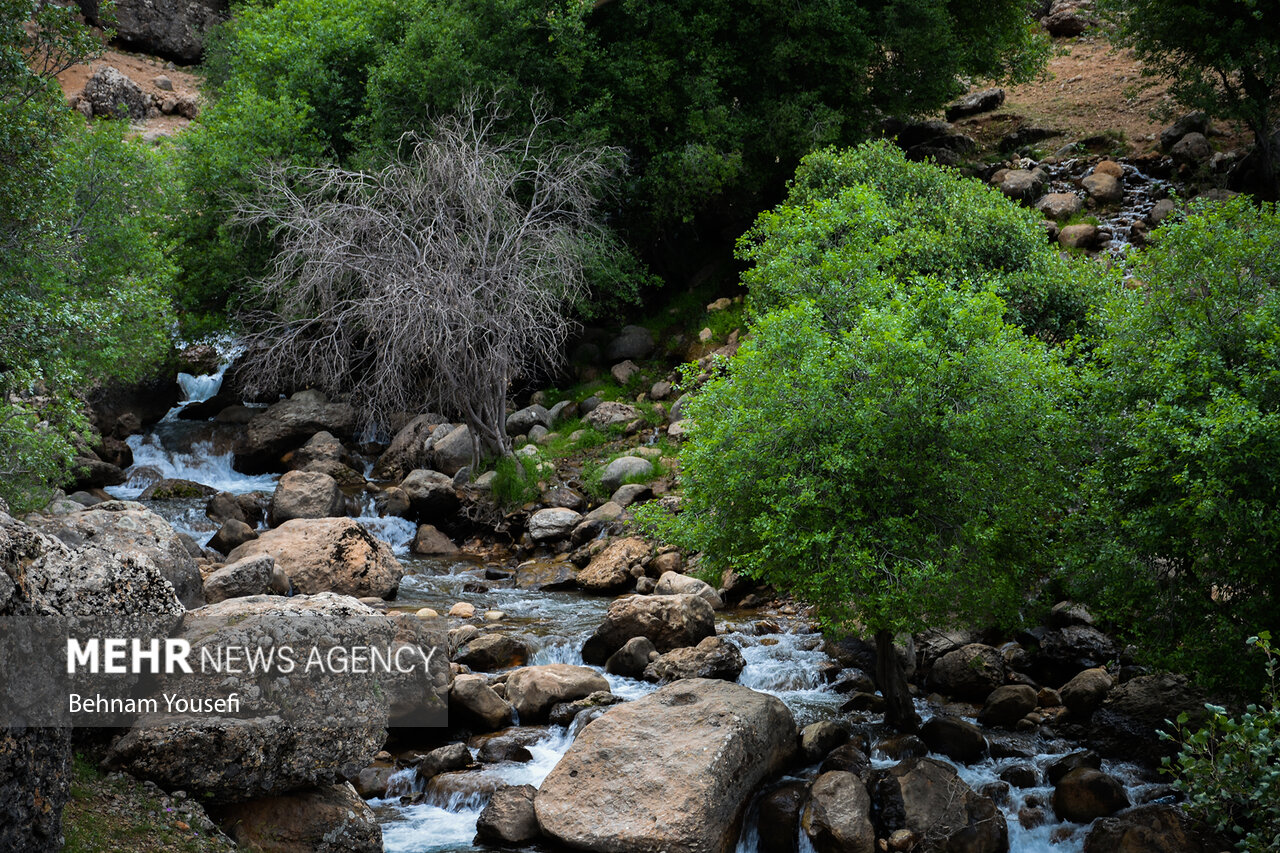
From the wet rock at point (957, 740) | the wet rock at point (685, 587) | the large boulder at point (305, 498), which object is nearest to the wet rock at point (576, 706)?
the wet rock at point (685, 587)

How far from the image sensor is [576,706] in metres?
11.1

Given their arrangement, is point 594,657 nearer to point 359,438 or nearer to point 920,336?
point 920,336

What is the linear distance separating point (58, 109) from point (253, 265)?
12.5m

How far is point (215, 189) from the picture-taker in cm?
2452

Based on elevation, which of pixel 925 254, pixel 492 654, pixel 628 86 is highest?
pixel 628 86

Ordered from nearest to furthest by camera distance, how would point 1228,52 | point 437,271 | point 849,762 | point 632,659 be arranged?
point 849,762 < point 632,659 < point 437,271 < point 1228,52

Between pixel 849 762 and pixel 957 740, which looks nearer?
pixel 849 762

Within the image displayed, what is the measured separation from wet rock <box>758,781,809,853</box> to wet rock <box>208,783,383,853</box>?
135 inches

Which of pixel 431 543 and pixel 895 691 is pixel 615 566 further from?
pixel 895 691

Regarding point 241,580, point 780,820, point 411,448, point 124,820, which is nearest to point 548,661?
point 241,580

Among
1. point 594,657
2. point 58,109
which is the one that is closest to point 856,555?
point 594,657

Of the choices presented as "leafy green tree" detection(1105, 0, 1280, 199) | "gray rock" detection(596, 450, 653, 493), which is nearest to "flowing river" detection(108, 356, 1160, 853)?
"gray rock" detection(596, 450, 653, 493)

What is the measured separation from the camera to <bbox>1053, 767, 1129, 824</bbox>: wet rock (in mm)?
8984

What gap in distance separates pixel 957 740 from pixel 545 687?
450 cm
